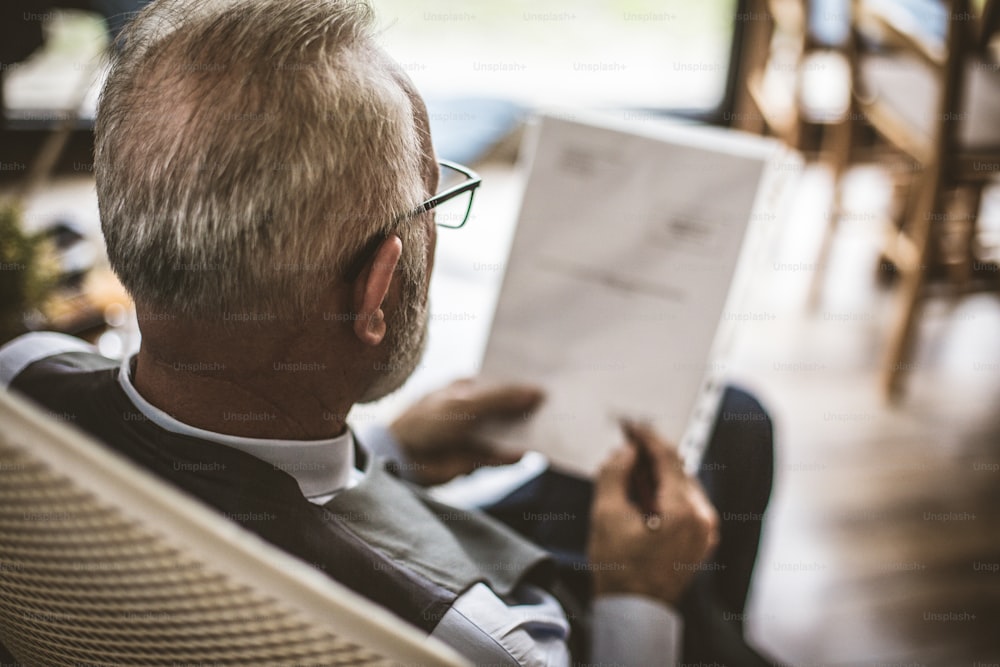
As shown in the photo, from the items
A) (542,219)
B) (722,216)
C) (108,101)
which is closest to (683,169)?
(722,216)

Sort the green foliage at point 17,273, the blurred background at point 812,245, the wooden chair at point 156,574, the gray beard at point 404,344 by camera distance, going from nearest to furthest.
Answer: the wooden chair at point 156,574, the gray beard at point 404,344, the green foliage at point 17,273, the blurred background at point 812,245

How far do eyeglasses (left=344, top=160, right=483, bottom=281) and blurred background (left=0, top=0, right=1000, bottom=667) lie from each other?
129 millimetres

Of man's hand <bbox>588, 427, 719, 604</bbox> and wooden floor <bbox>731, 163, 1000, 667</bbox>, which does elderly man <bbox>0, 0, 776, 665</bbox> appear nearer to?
man's hand <bbox>588, 427, 719, 604</bbox>

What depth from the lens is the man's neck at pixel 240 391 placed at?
2.06 ft

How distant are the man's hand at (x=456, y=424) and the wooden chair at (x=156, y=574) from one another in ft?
1.95

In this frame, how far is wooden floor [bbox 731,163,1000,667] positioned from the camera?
1.67m

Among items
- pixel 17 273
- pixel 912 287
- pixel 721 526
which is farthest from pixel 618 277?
pixel 912 287

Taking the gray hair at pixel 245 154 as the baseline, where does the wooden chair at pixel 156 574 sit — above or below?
below

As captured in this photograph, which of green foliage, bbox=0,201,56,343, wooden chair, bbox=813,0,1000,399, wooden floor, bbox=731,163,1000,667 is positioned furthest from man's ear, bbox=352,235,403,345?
wooden chair, bbox=813,0,1000,399

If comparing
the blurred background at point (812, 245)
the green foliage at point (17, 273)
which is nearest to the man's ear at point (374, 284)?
the blurred background at point (812, 245)

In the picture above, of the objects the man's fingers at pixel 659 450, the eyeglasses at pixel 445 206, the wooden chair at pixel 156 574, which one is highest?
the eyeglasses at pixel 445 206

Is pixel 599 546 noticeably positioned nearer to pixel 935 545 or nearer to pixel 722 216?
pixel 722 216

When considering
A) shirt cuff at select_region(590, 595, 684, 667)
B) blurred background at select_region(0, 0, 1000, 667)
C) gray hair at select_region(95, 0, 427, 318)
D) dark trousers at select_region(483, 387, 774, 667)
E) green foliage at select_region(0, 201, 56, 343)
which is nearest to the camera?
gray hair at select_region(95, 0, 427, 318)

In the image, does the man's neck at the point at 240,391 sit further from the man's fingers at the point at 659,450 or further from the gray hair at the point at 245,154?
the man's fingers at the point at 659,450
